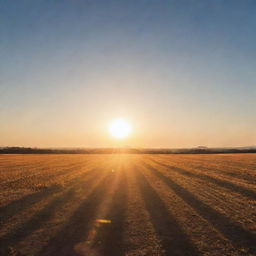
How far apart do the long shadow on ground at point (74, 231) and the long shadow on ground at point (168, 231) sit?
8.42ft

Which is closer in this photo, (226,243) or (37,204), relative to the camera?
(226,243)

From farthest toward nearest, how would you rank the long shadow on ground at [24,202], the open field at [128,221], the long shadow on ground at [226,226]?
the long shadow on ground at [24,202] < the long shadow on ground at [226,226] < the open field at [128,221]

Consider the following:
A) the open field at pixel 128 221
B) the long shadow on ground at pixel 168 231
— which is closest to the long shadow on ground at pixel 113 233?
the open field at pixel 128 221

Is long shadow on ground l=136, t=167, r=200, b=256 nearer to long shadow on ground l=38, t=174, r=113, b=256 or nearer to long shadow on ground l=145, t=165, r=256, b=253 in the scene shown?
long shadow on ground l=145, t=165, r=256, b=253

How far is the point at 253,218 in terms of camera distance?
876 centimetres

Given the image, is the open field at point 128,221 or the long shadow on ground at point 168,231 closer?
the long shadow on ground at point 168,231

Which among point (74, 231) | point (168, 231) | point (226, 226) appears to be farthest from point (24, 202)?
point (226, 226)

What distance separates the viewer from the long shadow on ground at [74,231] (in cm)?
615

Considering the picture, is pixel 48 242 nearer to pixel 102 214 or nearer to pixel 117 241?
pixel 117 241

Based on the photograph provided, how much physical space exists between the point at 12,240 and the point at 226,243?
6.75 meters

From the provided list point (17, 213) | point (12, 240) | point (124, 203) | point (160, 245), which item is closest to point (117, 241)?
→ point (160, 245)

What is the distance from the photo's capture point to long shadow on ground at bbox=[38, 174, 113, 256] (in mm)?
6149

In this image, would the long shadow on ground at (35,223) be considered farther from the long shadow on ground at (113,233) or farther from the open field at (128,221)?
the long shadow on ground at (113,233)

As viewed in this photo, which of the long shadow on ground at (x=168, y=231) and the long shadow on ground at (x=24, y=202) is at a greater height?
the long shadow on ground at (x=24, y=202)
